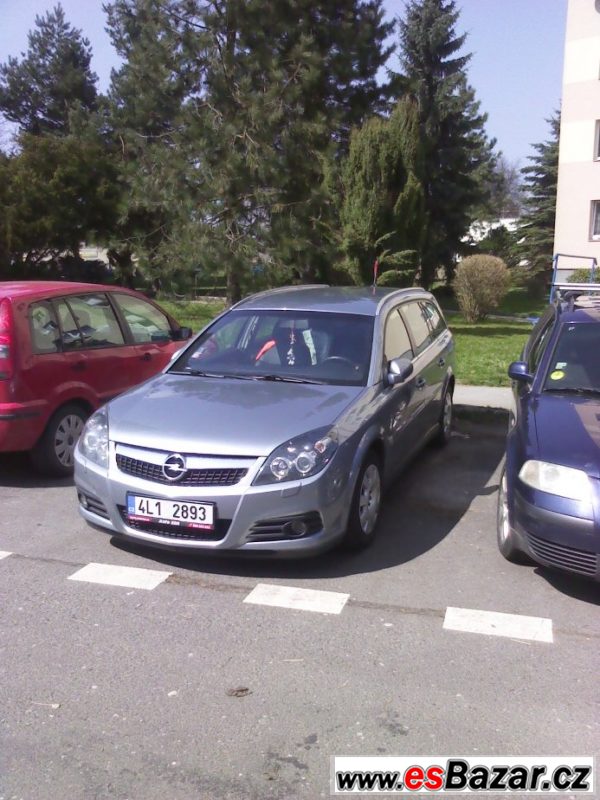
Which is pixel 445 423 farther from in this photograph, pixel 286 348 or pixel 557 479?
pixel 557 479

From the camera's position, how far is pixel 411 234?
58.8 feet

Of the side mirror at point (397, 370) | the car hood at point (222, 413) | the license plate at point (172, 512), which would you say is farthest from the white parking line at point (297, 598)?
the side mirror at point (397, 370)

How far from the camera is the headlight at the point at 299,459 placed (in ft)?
15.1

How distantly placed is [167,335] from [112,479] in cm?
361

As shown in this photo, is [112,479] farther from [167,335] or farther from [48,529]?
[167,335]

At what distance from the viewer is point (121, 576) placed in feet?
15.9

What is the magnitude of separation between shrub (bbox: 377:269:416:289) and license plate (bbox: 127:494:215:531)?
42.6ft

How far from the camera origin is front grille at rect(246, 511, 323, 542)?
4.61m

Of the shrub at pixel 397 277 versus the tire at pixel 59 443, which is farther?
the shrub at pixel 397 277

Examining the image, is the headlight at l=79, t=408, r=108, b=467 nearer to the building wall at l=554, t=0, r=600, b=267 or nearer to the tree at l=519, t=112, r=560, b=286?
the building wall at l=554, t=0, r=600, b=267

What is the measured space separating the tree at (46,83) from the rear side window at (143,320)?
37134 mm

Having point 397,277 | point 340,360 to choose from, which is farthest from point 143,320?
point 397,277

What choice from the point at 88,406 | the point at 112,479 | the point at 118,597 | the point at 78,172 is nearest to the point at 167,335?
the point at 88,406

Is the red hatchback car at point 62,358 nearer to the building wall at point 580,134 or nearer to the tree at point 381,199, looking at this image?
the tree at point 381,199
